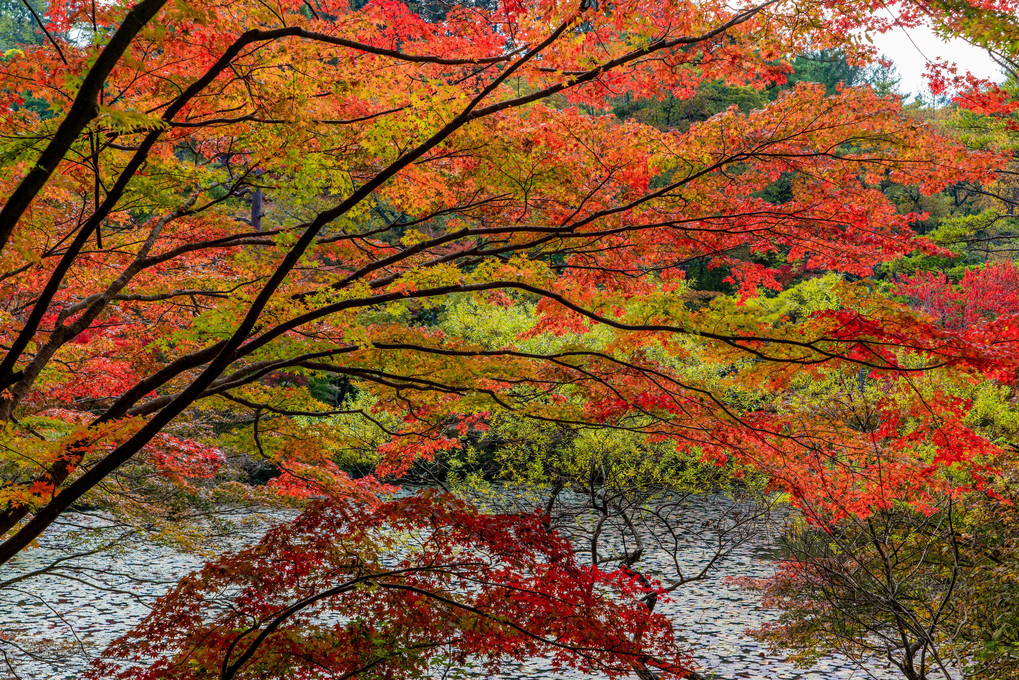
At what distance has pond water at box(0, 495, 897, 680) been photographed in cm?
797

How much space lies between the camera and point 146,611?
10.5 m

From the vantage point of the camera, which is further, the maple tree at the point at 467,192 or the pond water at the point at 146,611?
the pond water at the point at 146,611

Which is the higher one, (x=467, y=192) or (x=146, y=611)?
(x=467, y=192)

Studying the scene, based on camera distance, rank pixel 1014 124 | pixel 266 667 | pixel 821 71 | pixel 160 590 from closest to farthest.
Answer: pixel 266 667, pixel 1014 124, pixel 160 590, pixel 821 71

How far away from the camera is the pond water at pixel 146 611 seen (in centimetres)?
797

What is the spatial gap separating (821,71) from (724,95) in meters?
8.16

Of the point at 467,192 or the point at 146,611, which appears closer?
the point at 467,192

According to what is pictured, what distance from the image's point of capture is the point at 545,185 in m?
4.41

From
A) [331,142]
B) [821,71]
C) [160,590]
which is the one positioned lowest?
[160,590]

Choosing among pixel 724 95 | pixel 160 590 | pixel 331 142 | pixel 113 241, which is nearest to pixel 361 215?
pixel 331 142

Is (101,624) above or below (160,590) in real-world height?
below

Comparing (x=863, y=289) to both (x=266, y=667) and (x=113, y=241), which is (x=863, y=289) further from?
(x=113, y=241)

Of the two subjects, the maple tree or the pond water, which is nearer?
the maple tree

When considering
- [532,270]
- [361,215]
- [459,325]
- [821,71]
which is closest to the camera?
[532,270]
